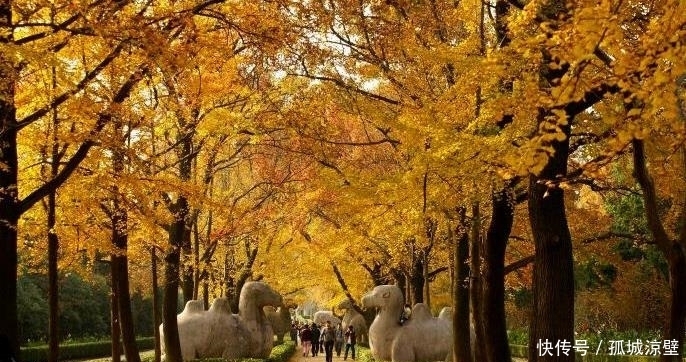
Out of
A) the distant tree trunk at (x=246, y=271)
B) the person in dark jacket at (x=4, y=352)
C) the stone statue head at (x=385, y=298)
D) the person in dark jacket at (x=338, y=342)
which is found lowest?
the person in dark jacket at (x=338, y=342)

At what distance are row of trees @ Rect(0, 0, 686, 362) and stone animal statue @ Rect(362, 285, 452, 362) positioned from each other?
3018mm

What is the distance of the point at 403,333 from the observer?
19.1 metres

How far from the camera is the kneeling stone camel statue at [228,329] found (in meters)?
20.2

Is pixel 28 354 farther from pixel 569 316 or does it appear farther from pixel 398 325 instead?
pixel 569 316

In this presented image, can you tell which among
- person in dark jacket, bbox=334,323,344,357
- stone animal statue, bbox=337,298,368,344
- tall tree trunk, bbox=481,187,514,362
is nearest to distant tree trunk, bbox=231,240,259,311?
person in dark jacket, bbox=334,323,344,357

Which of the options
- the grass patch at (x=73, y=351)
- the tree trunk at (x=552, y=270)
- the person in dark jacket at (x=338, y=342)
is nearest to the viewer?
the tree trunk at (x=552, y=270)

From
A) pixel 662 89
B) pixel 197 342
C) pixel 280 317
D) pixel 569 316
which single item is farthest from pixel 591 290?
A: pixel 662 89

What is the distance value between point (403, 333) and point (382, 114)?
9.21 meters

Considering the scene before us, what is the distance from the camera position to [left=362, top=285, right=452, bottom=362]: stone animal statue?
18953mm

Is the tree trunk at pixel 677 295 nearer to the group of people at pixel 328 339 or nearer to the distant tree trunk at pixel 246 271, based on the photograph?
the group of people at pixel 328 339

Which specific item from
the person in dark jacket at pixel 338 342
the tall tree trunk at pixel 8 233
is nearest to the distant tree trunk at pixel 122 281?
the tall tree trunk at pixel 8 233

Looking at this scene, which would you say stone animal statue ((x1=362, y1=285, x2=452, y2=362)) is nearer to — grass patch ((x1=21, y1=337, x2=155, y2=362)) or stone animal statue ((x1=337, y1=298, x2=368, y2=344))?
grass patch ((x1=21, y1=337, x2=155, y2=362))

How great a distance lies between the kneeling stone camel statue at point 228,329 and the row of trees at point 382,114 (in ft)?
13.8

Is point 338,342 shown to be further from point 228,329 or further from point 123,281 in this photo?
point 123,281
